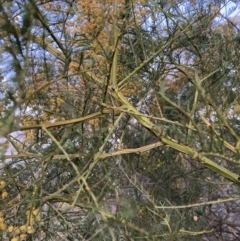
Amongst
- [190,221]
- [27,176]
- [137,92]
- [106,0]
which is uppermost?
[106,0]

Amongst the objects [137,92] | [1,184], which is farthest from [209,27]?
[1,184]

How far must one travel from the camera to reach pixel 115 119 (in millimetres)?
1021

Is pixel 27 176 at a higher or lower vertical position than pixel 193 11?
lower

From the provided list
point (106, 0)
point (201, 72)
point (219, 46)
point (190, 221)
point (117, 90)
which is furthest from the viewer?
point (190, 221)

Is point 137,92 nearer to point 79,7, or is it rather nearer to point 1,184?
point 79,7

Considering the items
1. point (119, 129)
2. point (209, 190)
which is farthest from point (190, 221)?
point (119, 129)

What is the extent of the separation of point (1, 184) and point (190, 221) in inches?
25.1

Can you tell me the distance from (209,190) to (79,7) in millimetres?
665

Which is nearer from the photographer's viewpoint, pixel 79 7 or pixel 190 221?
pixel 79 7

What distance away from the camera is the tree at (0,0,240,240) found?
798mm

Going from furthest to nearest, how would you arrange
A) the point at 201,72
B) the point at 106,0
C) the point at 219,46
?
the point at 201,72 < the point at 219,46 < the point at 106,0

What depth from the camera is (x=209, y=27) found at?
47.2 inches

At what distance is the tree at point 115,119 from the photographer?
798 millimetres

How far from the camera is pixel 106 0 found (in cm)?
99
